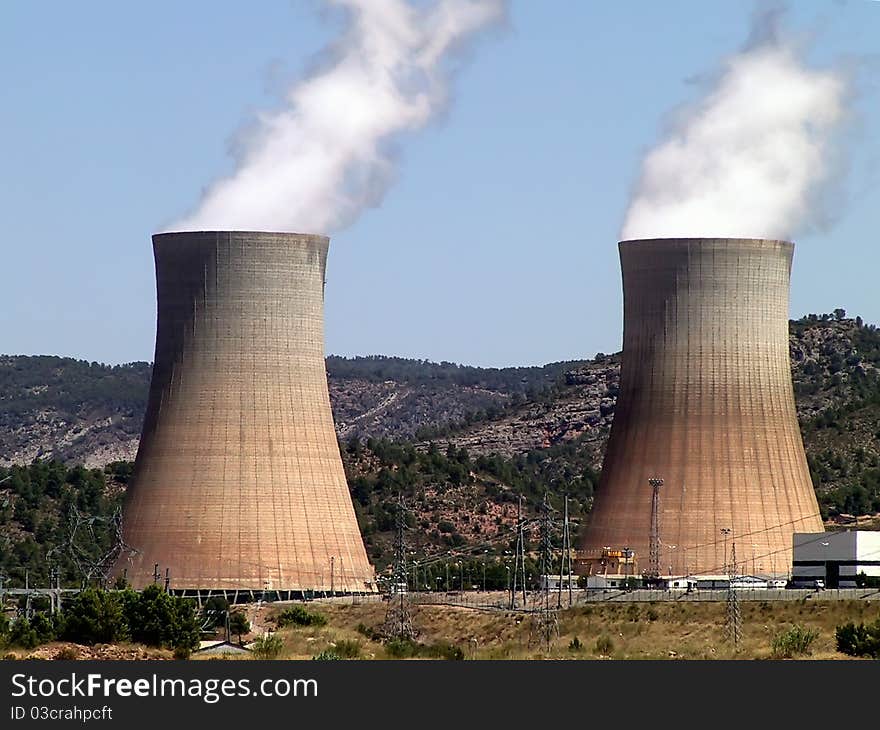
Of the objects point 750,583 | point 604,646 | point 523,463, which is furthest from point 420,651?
point 523,463

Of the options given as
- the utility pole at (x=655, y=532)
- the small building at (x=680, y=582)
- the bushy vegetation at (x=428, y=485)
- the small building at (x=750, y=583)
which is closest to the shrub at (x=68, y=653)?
the small building at (x=750, y=583)

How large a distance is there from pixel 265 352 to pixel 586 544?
10.2m

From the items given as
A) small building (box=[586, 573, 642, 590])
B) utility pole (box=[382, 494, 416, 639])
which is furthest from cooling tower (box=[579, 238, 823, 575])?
utility pole (box=[382, 494, 416, 639])

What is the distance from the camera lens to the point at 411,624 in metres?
56.1

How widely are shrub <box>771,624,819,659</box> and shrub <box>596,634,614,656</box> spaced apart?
3.12 meters

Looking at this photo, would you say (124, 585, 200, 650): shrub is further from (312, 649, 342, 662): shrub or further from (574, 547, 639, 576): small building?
(574, 547, 639, 576): small building

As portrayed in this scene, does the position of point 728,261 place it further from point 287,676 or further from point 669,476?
point 287,676

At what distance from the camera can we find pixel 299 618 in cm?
5647

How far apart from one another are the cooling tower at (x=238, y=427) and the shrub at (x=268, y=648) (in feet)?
35.7

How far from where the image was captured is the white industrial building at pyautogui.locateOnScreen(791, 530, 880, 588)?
57594 millimetres

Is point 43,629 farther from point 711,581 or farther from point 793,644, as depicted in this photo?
point 711,581

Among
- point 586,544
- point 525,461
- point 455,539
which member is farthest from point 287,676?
point 525,461

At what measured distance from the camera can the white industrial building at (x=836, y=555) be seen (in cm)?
5759

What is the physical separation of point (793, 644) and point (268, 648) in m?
9.45
